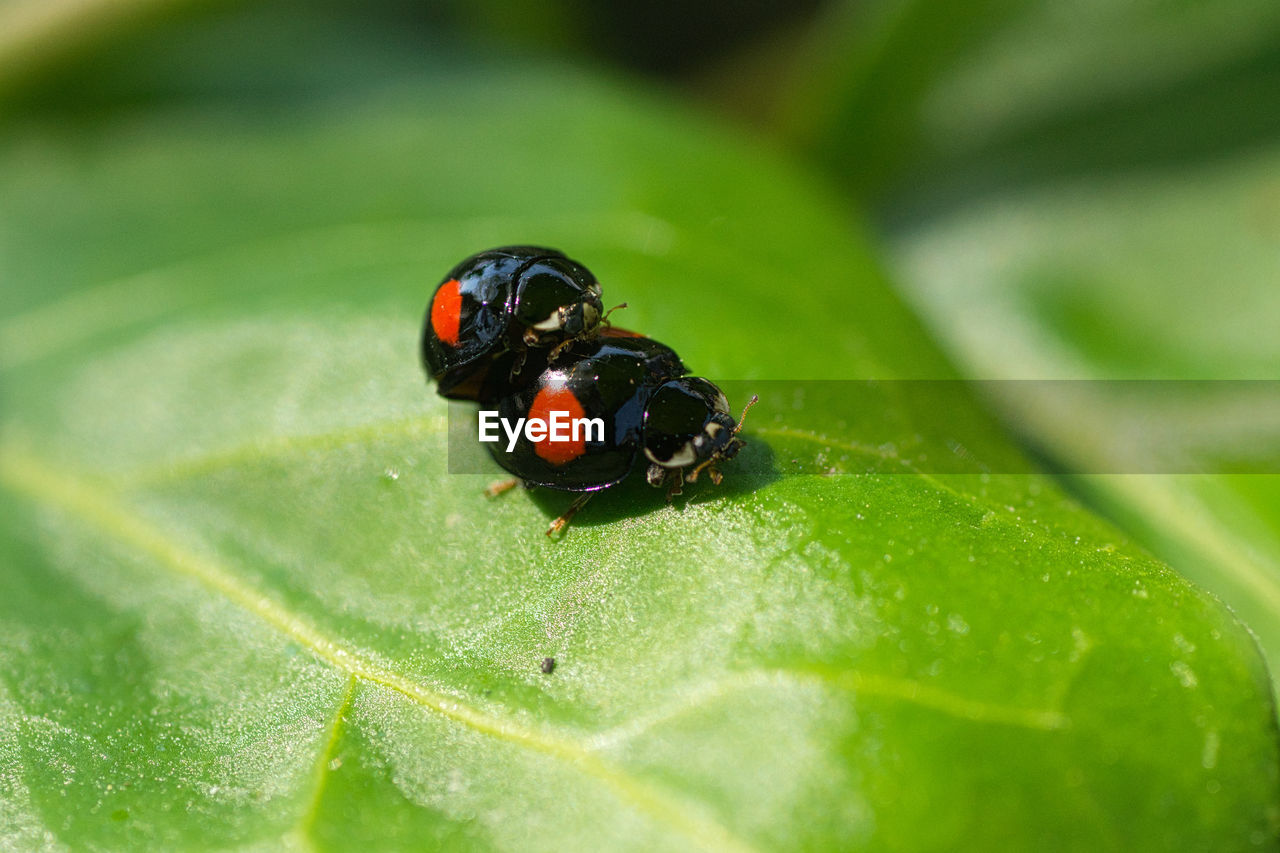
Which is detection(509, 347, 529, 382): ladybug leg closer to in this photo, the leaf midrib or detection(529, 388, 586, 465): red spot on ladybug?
detection(529, 388, 586, 465): red spot on ladybug

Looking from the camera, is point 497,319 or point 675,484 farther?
point 497,319

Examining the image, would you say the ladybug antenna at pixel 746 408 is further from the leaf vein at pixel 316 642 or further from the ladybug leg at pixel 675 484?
the leaf vein at pixel 316 642

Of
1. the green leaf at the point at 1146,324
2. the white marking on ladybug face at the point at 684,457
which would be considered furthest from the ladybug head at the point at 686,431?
the green leaf at the point at 1146,324

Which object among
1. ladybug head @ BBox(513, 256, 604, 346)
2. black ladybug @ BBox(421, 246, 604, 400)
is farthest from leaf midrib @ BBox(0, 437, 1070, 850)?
ladybug head @ BBox(513, 256, 604, 346)

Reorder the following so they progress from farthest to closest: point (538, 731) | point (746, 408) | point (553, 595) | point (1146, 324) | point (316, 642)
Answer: point (1146, 324) < point (746, 408) < point (316, 642) < point (553, 595) < point (538, 731)

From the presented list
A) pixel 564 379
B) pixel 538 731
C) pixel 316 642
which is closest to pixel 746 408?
pixel 564 379

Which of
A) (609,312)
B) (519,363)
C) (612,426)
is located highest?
(609,312)

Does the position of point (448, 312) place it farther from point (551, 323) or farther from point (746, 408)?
point (746, 408)
